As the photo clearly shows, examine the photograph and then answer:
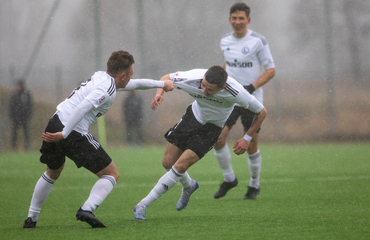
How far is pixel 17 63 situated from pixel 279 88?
30.1 feet

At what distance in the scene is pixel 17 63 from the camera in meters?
17.1

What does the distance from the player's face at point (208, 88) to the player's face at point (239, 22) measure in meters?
1.89

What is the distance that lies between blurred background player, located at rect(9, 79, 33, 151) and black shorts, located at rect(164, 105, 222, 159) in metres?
11.7

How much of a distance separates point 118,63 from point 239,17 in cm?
250

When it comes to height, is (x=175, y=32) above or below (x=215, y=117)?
below

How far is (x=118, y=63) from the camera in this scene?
4086 mm

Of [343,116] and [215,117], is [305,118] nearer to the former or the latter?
[343,116]

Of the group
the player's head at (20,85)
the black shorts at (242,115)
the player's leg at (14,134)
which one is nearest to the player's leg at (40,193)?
the black shorts at (242,115)

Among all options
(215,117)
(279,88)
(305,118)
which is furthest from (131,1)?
(215,117)

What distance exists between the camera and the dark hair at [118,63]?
4.08m

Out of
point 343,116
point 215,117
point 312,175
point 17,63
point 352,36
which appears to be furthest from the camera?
point 352,36

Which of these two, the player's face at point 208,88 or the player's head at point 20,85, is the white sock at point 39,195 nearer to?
the player's face at point 208,88

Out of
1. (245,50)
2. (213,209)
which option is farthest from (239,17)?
(213,209)

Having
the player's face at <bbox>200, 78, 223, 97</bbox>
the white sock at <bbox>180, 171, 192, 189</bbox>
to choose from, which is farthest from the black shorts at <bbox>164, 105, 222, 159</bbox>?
the player's face at <bbox>200, 78, 223, 97</bbox>
